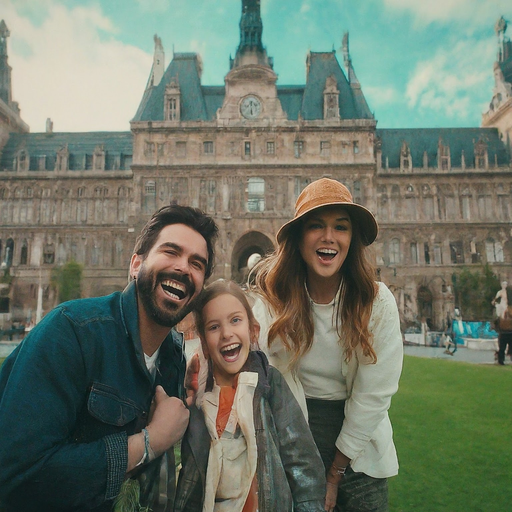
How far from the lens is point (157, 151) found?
104ft

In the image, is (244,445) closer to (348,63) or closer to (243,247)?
(243,247)

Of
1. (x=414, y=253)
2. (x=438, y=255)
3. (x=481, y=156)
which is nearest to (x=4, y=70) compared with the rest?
(x=414, y=253)

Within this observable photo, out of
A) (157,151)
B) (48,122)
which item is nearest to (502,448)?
(157,151)

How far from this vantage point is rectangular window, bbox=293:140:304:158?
31344 millimetres

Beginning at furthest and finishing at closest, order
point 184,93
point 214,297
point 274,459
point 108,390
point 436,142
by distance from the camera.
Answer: point 436,142 < point 184,93 < point 214,297 < point 274,459 < point 108,390

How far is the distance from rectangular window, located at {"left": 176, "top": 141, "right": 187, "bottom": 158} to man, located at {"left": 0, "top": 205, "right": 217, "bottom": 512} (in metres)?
30.4

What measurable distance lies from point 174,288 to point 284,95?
1378 inches

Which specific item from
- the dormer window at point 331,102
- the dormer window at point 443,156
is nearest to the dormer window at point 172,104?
the dormer window at point 331,102

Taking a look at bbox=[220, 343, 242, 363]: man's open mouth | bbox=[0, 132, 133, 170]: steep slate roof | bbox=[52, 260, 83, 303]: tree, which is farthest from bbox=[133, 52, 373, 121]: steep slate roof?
bbox=[220, 343, 242, 363]: man's open mouth

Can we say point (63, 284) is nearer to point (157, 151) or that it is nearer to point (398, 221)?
point (157, 151)

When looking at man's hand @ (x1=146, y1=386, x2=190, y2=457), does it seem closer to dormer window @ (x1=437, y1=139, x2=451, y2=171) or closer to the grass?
the grass

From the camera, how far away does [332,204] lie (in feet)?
8.80

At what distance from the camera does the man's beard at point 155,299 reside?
2.20 metres

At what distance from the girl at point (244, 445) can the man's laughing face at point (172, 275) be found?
333 millimetres
